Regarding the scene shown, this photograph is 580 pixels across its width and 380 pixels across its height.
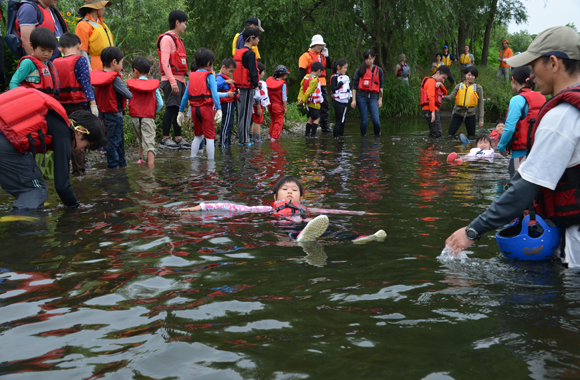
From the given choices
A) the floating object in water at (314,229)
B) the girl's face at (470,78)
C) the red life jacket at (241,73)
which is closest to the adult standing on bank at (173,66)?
the red life jacket at (241,73)

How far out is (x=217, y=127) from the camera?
47.1 feet

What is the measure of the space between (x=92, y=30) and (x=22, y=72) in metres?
2.34

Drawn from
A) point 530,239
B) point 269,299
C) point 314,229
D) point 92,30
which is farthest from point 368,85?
point 269,299

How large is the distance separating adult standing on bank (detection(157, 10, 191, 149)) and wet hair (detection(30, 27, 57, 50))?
3634mm

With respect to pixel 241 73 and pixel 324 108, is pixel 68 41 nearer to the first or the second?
pixel 241 73

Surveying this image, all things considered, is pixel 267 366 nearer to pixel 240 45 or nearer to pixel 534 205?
pixel 534 205

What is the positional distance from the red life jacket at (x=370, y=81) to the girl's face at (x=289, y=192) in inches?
388

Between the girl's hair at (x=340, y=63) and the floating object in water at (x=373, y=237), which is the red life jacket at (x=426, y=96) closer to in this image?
the girl's hair at (x=340, y=63)

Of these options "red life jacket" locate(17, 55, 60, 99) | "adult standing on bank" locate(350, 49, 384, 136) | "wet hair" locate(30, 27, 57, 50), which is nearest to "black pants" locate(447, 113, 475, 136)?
"adult standing on bank" locate(350, 49, 384, 136)

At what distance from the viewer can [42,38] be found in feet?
21.9

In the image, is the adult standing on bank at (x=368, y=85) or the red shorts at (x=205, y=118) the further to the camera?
the adult standing on bank at (x=368, y=85)

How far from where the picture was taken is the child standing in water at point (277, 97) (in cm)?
1430

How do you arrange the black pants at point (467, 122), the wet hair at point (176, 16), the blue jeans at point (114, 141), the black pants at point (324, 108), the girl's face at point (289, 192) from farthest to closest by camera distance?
the black pants at point (324, 108)
the black pants at point (467, 122)
the wet hair at point (176, 16)
the blue jeans at point (114, 141)
the girl's face at point (289, 192)

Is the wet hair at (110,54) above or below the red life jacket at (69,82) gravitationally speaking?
above
